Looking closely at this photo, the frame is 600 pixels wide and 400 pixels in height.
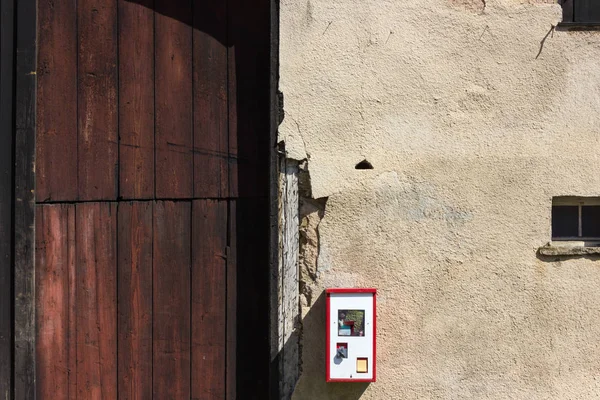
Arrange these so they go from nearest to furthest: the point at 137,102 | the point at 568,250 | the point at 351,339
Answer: the point at 351,339, the point at 568,250, the point at 137,102

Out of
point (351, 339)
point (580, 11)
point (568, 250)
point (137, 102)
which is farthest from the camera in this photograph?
point (137, 102)

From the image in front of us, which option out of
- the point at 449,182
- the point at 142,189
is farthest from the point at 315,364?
the point at 142,189

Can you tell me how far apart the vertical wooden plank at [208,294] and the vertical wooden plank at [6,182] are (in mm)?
895

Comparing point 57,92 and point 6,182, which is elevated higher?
point 57,92

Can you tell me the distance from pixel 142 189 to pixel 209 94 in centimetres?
57

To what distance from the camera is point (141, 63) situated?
2820 mm

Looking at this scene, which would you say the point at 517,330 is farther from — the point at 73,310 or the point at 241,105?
the point at 73,310

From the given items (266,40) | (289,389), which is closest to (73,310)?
(289,389)

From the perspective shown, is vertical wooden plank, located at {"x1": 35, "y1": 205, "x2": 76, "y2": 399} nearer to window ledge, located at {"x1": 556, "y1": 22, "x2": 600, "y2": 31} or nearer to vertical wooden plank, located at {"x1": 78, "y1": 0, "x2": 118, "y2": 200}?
vertical wooden plank, located at {"x1": 78, "y1": 0, "x2": 118, "y2": 200}

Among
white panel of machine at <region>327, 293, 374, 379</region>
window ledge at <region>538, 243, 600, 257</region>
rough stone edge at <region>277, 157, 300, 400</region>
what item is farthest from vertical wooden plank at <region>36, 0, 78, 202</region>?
window ledge at <region>538, 243, 600, 257</region>

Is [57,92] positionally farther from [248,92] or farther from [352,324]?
[352,324]

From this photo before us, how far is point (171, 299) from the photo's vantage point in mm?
2838

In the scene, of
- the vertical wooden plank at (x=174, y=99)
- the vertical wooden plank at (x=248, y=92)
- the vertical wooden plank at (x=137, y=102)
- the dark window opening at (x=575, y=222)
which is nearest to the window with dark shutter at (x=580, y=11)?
the dark window opening at (x=575, y=222)

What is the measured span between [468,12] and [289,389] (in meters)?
1.94
